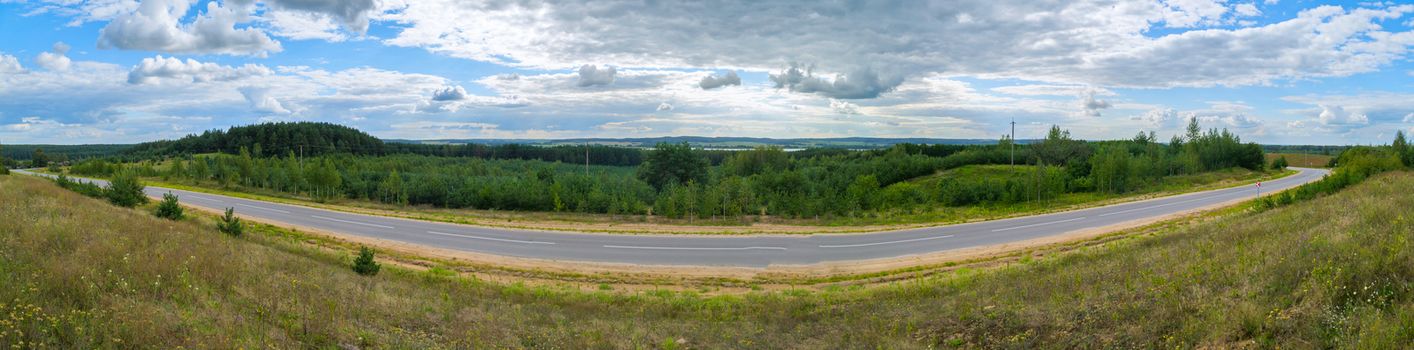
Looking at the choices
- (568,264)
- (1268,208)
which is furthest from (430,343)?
(1268,208)

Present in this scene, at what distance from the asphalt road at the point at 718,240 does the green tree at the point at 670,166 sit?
2774 centimetres

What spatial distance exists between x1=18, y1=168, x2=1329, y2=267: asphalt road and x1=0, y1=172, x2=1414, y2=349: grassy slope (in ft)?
22.8

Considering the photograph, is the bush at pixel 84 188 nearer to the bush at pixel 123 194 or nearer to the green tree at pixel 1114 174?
the bush at pixel 123 194

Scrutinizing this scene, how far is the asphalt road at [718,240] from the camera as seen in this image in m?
21.2

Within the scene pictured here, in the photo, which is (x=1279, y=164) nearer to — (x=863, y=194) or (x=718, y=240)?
(x=863, y=194)

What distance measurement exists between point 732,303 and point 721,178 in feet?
146

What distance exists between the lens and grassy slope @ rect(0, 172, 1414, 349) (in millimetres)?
6793

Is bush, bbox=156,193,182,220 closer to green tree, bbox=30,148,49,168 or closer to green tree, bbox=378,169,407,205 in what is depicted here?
green tree, bbox=378,169,407,205

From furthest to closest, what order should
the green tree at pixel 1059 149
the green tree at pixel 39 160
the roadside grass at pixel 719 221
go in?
1. the green tree at pixel 39 160
2. the green tree at pixel 1059 149
3. the roadside grass at pixel 719 221

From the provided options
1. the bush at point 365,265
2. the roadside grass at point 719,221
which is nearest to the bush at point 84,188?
the roadside grass at point 719,221

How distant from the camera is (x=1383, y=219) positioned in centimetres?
966

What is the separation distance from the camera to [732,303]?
13.7 metres

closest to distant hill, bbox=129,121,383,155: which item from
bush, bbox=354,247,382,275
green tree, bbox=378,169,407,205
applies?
green tree, bbox=378,169,407,205

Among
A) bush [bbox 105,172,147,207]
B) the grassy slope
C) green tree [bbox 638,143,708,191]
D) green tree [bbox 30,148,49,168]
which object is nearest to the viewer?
the grassy slope
